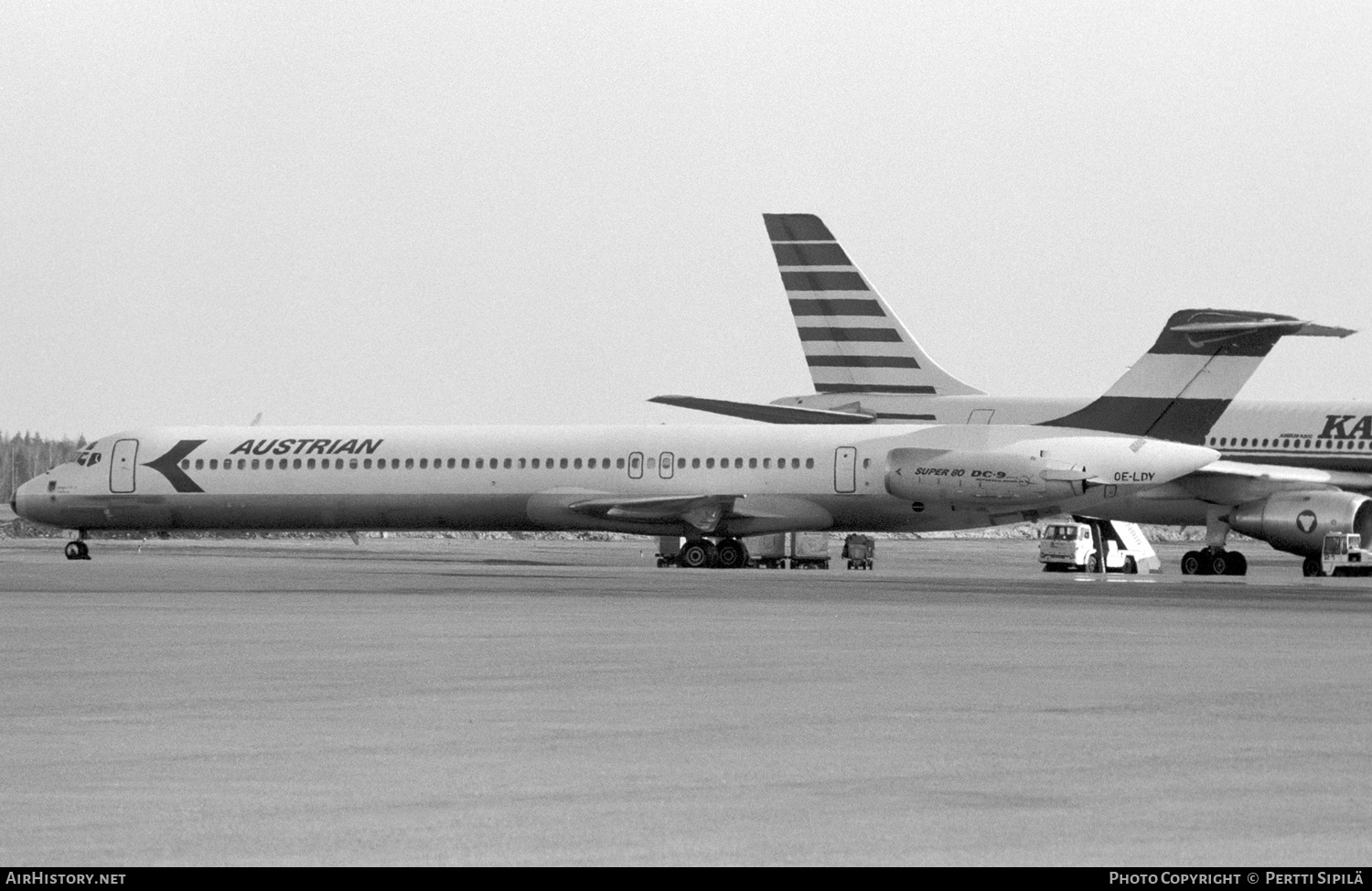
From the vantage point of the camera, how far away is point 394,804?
34.3 feet

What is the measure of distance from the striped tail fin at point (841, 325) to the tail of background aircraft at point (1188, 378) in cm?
1186

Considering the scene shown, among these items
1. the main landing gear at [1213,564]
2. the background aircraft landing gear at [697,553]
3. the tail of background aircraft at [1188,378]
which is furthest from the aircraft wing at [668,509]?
the main landing gear at [1213,564]

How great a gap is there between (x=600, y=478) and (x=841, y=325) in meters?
12.3

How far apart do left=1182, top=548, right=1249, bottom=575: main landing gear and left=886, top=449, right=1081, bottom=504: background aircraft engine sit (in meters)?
5.46

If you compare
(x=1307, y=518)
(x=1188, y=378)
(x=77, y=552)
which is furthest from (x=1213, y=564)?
(x=77, y=552)

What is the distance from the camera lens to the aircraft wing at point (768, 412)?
58.1 metres

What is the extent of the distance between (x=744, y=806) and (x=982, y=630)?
569 inches

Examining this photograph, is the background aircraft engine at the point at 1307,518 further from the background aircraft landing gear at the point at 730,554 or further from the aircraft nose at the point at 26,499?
the aircraft nose at the point at 26,499

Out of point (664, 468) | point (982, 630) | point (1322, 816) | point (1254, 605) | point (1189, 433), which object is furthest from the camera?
point (664, 468)

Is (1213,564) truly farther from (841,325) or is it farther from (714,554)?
(841,325)

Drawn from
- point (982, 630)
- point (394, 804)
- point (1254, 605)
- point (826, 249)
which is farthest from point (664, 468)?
point (394, 804)

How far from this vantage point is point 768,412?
194 feet

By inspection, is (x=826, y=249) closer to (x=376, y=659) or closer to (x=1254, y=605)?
(x=1254, y=605)
